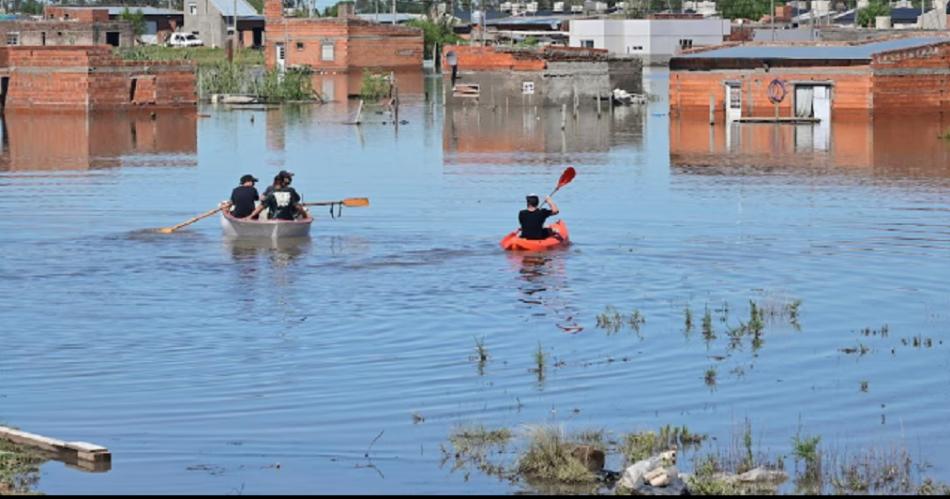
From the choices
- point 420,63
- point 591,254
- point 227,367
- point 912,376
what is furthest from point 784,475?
point 420,63

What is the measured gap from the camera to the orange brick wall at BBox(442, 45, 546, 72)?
9625cm

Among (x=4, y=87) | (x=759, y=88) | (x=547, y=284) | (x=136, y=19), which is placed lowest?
(x=547, y=284)

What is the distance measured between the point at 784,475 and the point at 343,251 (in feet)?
65.0

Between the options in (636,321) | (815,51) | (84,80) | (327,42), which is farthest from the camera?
(327,42)

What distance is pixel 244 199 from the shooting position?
35406 millimetres

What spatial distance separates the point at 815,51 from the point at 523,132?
49.2ft

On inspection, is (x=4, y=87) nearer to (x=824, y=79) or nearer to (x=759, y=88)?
(x=759, y=88)

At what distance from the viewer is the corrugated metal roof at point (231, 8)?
160 meters

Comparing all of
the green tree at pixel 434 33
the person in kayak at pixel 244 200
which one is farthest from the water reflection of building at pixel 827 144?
the green tree at pixel 434 33

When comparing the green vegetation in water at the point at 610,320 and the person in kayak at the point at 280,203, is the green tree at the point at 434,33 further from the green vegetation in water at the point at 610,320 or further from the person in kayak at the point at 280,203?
the green vegetation in water at the point at 610,320

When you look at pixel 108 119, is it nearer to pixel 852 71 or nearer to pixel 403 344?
pixel 852 71

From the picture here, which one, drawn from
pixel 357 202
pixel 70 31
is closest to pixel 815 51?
pixel 357 202

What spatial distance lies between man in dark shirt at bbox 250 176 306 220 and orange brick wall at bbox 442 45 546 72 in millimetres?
61493

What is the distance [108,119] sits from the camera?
82938 mm
